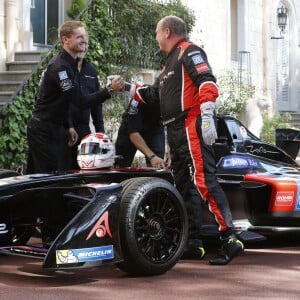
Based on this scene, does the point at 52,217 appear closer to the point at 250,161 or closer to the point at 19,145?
the point at 250,161

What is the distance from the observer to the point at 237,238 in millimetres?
6152

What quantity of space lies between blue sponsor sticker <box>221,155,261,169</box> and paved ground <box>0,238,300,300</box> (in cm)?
85

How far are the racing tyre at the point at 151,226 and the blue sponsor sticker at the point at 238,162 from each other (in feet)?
3.85

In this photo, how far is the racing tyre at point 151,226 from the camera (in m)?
5.31

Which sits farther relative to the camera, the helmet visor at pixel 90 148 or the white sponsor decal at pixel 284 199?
the white sponsor decal at pixel 284 199

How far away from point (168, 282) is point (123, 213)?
1.92ft

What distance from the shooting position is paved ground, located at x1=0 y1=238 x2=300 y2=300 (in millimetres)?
5016

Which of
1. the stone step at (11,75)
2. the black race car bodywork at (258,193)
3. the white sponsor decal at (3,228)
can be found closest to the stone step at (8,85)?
the stone step at (11,75)

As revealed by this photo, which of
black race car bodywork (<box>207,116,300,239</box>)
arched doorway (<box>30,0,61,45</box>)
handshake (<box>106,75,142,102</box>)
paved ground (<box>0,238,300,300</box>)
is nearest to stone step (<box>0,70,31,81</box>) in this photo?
arched doorway (<box>30,0,61,45</box>)

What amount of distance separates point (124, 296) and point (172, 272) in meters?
0.86

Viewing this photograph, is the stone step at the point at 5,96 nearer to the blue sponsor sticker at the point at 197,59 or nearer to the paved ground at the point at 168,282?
the paved ground at the point at 168,282

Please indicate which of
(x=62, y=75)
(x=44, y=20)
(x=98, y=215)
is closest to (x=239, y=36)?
(x=44, y=20)

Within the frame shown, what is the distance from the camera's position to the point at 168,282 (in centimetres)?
540

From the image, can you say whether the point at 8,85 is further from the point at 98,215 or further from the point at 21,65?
the point at 98,215
